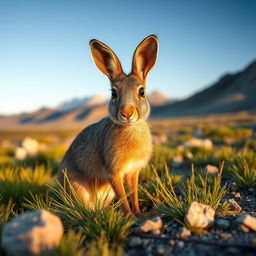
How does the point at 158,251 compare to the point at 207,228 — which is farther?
the point at 207,228

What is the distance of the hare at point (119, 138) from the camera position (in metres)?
3.81

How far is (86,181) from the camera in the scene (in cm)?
445

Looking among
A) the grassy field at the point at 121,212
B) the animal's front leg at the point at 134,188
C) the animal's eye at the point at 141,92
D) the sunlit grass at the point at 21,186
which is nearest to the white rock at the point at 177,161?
the grassy field at the point at 121,212

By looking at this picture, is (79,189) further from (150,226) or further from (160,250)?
(160,250)

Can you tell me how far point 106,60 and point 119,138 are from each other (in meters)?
1.22

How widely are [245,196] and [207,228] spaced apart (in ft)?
5.48

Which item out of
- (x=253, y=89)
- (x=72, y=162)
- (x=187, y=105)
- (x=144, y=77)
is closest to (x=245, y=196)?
(x=144, y=77)

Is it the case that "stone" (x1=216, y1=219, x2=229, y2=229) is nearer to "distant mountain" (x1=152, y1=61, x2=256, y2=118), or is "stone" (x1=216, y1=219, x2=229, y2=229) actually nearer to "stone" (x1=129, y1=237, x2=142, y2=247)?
"stone" (x1=129, y1=237, x2=142, y2=247)

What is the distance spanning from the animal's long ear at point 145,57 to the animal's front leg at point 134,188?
1.51 m

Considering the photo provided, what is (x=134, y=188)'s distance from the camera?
4141 millimetres

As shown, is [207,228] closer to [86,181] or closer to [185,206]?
[185,206]

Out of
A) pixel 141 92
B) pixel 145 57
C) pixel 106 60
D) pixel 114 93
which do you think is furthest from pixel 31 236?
pixel 145 57

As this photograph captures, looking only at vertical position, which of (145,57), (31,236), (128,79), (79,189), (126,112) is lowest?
(79,189)

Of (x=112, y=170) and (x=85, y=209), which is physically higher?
(x=112, y=170)
